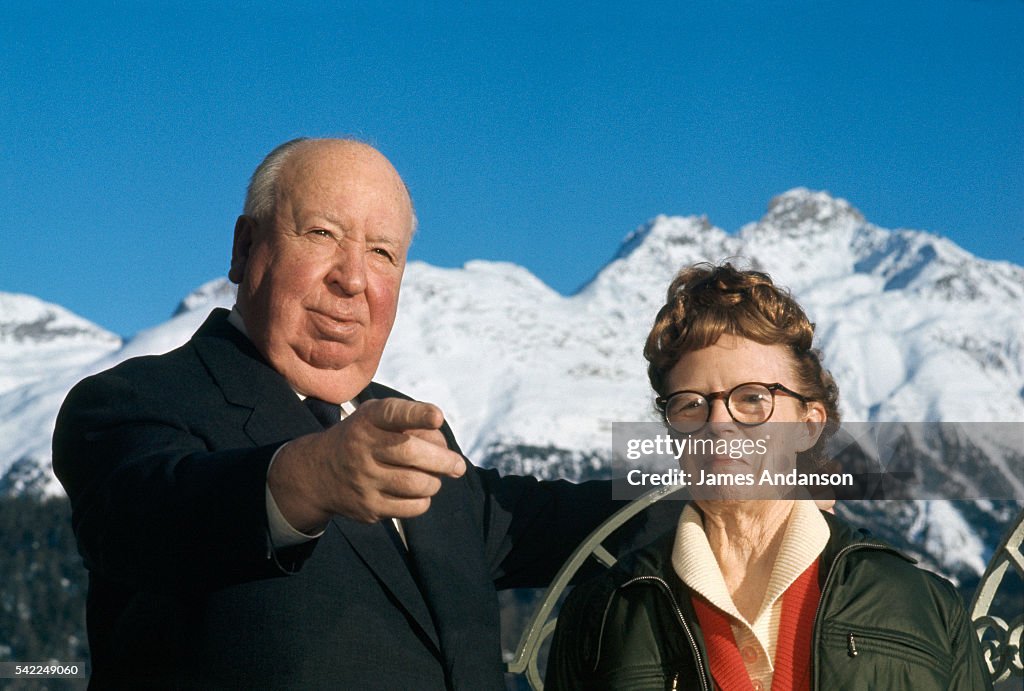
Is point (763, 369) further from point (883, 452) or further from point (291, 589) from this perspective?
point (291, 589)

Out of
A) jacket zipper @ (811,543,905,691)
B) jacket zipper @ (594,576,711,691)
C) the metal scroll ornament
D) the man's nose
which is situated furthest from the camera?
the metal scroll ornament

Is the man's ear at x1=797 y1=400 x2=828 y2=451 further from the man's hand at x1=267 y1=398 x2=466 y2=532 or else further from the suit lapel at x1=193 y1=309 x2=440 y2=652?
the man's hand at x1=267 y1=398 x2=466 y2=532

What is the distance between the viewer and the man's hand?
2.01 metres

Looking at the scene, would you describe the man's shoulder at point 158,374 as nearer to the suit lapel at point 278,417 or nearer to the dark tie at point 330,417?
the suit lapel at point 278,417

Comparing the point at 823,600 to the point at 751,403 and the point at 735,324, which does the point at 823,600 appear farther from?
the point at 735,324

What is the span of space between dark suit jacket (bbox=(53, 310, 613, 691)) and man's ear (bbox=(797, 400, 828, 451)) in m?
1.31

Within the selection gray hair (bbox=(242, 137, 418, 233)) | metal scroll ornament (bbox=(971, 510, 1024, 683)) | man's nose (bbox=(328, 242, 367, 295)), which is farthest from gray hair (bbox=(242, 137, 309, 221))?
metal scroll ornament (bbox=(971, 510, 1024, 683))

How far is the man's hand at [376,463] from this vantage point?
6.59 feet

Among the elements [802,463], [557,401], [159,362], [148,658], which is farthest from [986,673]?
[557,401]

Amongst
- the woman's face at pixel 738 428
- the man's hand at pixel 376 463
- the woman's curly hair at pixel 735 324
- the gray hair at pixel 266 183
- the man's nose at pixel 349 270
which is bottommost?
the man's hand at pixel 376 463

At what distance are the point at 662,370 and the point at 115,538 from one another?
1880 mm

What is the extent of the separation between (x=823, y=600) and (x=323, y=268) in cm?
200

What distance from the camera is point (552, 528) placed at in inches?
187

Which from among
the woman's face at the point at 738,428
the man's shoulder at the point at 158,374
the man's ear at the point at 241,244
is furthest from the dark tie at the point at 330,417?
the woman's face at the point at 738,428
